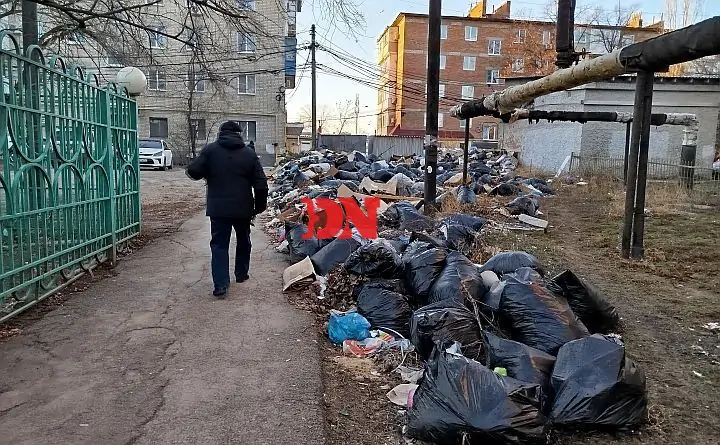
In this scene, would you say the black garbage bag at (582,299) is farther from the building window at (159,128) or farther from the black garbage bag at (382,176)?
the building window at (159,128)

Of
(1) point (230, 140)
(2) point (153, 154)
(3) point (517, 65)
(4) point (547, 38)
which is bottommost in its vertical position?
(2) point (153, 154)

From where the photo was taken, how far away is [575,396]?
299 centimetres

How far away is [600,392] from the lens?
2949mm

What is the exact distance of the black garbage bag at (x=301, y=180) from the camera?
14.2 m

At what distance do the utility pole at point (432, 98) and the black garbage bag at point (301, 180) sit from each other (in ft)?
14.1

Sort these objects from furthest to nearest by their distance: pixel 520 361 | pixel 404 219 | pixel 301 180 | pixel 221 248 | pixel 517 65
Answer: pixel 517 65, pixel 301 180, pixel 404 219, pixel 221 248, pixel 520 361

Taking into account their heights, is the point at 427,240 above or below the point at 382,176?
below

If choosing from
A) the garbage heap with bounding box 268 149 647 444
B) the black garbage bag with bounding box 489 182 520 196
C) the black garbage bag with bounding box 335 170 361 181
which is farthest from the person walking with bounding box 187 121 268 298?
the black garbage bag with bounding box 489 182 520 196

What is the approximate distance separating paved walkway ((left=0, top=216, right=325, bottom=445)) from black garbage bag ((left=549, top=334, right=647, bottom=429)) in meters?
1.28

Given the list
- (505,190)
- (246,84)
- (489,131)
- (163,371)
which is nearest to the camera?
(163,371)

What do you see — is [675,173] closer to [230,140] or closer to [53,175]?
[230,140]

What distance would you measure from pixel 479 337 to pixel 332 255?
99.2 inches

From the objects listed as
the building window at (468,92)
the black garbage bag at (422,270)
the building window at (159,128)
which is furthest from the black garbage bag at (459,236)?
the building window at (468,92)

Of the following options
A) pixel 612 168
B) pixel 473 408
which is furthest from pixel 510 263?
pixel 612 168
